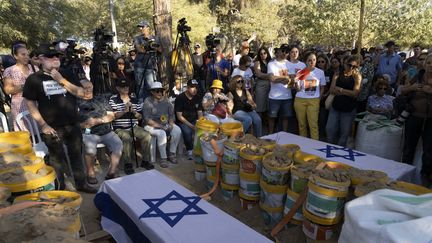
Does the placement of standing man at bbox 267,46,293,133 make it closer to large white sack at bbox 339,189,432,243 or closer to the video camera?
the video camera

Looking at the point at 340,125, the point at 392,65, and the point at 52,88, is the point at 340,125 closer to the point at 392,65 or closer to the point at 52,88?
the point at 392,65

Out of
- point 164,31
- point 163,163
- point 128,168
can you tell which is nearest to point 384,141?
point 163,163

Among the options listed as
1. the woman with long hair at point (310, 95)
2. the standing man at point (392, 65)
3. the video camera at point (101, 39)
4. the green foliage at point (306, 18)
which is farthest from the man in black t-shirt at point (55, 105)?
the green foliage at point (306, 18)

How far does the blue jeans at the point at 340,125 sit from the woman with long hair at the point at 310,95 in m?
0.24

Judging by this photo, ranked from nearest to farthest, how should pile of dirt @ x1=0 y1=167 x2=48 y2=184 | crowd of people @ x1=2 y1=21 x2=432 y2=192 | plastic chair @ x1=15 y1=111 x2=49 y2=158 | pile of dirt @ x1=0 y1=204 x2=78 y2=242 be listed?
pile of dirt @ x1=0 y1=204 x2=78 y2=242
pile of dirt @ x1=0 y1=167 x2=48 y2=184
crowd of people @ x1=2 y1=21 x2=432 y2=192
plastic chair @ x1=15 y1=111 x2=49 y2=158

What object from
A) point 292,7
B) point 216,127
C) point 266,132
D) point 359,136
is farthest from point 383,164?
point 292,7

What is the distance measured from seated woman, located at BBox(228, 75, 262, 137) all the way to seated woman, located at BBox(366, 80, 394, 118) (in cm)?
180

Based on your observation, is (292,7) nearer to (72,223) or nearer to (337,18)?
(337,18)

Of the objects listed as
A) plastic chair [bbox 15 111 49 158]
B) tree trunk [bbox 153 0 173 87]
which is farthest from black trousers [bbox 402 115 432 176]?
plastic chair [bbox 15 111 49 158]

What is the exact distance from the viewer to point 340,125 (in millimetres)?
4840

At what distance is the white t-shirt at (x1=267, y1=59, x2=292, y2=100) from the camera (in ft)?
17.2

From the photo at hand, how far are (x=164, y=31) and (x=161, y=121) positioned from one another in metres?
2.25

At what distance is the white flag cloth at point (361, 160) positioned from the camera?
3125mm

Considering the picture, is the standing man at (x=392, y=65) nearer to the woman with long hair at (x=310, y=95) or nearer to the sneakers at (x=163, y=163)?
the woman with long hair at (x=310, y=95)
